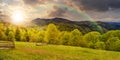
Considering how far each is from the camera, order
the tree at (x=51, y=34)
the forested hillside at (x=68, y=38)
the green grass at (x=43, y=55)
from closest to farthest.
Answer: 1. the green grass at (x=43, y=55)
2. the tree at (x=51, y=34)
3. the forested hillside at (x=68, y=38)

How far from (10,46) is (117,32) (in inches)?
4022

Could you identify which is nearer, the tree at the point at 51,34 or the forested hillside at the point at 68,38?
the tree at the point at 51,34

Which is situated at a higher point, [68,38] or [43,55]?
[43,55]

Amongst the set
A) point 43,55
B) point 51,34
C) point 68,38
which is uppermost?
point 43,55

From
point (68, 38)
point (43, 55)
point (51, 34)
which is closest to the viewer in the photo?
point (43, 55)

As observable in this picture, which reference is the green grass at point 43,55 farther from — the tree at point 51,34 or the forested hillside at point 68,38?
the forested hillside at point 68,38

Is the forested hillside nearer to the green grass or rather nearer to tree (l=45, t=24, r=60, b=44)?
tree (l=45, t=24, r=60, b=44)

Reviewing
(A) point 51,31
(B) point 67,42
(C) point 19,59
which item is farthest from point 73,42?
(C) point 19,59

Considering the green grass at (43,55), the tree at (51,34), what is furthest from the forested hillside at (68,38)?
the green grass at (43,55)

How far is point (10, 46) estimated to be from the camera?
155ft

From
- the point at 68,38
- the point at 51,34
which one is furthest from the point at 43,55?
the point at 68,38

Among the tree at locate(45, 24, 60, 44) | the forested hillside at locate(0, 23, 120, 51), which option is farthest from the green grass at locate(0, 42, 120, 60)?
the forested hillside at locate(0, 23, 120, 51)

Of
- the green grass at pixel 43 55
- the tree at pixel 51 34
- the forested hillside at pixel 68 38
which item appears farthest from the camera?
the forested hillside at pixel 68 38

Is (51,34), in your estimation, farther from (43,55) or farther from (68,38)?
(43,55)
